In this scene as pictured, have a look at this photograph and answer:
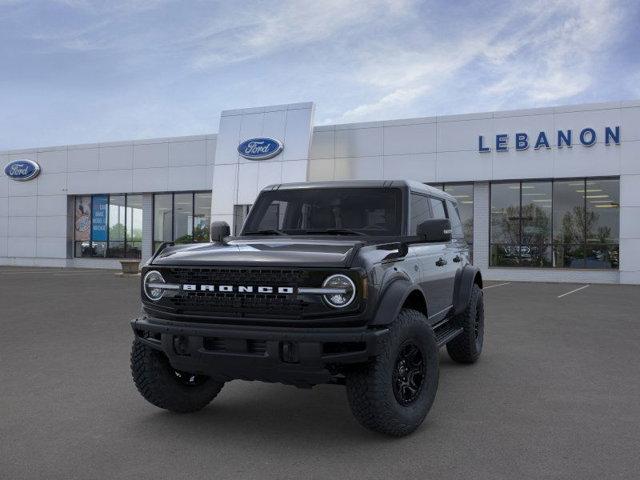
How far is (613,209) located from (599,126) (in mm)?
2961

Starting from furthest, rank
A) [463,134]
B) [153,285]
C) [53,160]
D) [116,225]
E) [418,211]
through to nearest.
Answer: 1. [53,160]
2. [116,225]
3. [463,134]
4. [418,211]
5. [153,285]

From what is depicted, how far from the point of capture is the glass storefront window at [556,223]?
70.6ft

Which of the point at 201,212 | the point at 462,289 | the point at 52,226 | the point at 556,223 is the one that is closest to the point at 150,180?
the point at 201,212

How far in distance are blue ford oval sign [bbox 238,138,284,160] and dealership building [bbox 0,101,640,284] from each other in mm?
91

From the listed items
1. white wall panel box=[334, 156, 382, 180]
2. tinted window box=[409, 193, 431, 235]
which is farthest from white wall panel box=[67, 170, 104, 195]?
tinted window box=[409, 193, 431, 235]

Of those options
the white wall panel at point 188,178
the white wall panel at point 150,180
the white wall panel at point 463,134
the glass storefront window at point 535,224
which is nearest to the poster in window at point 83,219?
the white wall panel at point 150,180

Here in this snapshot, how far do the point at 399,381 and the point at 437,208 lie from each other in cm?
233

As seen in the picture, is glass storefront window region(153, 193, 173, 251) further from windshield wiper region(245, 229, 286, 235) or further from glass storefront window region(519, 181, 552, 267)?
windshield wiper region(245, 229, 286, 235)

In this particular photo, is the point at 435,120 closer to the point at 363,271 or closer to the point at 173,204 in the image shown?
the point at 173,204

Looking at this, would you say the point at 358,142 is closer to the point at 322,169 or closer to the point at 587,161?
the point at 322,169

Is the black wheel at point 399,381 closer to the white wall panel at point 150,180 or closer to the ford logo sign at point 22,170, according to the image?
the white wall panel at point 150,180

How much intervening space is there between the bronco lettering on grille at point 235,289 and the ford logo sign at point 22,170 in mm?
30220

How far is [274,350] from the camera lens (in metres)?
3.76

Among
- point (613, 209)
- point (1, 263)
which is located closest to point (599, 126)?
point (613, 209)
